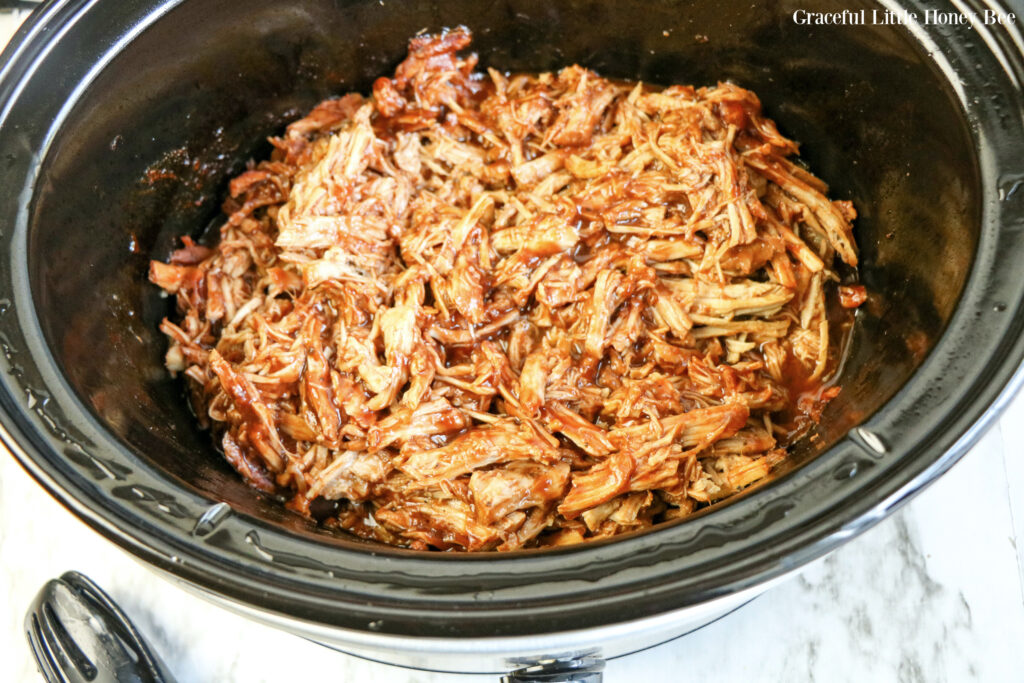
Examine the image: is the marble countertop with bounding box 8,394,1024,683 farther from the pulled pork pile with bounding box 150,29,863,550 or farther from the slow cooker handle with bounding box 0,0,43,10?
the slow cooker handle with bounding box 0,0,43,10

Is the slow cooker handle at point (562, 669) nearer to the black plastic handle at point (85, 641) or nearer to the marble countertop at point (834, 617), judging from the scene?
the marble countertop at point (834, 617)

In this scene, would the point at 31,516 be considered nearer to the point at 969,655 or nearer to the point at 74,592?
the point at 74,592

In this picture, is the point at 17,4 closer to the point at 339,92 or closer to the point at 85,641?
the point at 339,92

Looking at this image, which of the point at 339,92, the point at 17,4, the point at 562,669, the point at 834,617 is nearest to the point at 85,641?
the point at 562,669

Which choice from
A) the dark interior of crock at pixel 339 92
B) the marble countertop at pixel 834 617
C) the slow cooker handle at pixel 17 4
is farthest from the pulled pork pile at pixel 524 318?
the slow cooker handle at pixel 17 4

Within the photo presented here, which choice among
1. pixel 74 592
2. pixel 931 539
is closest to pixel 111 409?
pixel 74 592
